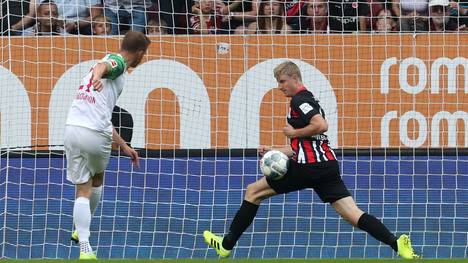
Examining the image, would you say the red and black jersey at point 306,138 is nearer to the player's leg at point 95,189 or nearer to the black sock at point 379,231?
the black sock at point 379,231

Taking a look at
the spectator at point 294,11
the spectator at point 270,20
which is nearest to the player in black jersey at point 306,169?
the spectator at point 270,20

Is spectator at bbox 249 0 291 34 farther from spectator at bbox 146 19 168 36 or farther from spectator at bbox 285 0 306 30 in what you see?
spectator at bbox 146 19 168 36

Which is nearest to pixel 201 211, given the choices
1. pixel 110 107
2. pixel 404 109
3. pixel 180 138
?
pixel 180 138

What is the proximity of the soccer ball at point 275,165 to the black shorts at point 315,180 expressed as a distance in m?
0.08

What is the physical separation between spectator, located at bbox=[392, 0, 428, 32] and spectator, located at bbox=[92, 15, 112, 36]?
349 centimetres

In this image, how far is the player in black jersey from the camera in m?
10.1

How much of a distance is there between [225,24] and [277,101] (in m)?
1.14

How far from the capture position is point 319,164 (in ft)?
33.8

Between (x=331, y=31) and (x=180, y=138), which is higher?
(x=331, y=31)

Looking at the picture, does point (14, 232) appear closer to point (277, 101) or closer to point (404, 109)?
point (277, 101)

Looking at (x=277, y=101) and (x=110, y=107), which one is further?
(x=277, y=101)

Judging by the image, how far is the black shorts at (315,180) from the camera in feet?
33.8

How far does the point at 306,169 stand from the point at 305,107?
0.62 metres

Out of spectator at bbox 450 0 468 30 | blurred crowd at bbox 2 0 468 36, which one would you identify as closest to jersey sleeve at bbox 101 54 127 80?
blurred crowd at bbox 2 0 468 36
